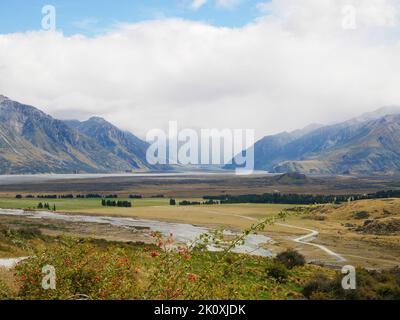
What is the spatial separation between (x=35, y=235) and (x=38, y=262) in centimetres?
4346

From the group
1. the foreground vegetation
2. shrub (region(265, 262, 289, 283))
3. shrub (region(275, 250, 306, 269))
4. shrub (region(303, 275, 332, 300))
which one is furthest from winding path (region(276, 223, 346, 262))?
the foreground vegetation

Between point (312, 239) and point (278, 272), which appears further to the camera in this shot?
point (312, 239)

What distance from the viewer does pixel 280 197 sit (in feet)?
521

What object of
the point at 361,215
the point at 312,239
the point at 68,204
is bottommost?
the point at 312,239

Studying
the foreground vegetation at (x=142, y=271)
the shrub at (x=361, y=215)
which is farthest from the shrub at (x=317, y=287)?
the shrub at (x=361, y=215)

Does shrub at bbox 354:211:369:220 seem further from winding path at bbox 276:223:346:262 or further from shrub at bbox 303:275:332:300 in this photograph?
shrub at bbox 303:275:332:300

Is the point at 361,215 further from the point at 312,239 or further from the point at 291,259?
the point at 291,259

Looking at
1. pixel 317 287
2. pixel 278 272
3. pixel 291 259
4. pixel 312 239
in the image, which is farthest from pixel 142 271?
pixel 312 239

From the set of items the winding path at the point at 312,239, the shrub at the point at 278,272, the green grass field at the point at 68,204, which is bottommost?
the winding path at the point at 312,239

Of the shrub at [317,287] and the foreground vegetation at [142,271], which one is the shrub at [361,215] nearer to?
the shrub at [317,287]

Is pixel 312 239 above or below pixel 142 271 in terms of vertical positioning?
below
